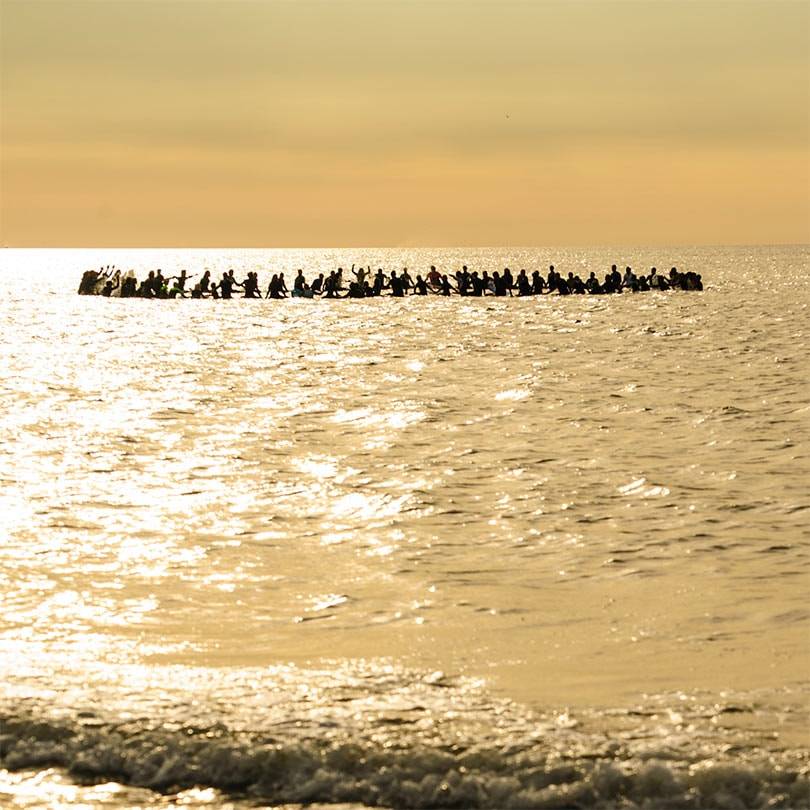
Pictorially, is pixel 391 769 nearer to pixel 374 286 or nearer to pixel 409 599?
pixel 409 599

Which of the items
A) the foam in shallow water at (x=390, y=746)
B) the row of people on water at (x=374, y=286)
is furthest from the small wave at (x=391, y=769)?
the row of people on water at (x=374, y=286)

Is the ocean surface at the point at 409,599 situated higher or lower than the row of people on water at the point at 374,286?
lower

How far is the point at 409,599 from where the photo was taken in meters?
9.52

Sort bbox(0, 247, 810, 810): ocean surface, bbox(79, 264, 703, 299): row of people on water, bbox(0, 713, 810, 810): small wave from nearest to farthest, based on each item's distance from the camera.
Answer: bbox(0, 713, 810, 810): small wave < bbox(0, 247, 810, 810): ocean surface < bbox(79, 264, 703, 299): row of people on water

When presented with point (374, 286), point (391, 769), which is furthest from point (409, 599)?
point (374, 286)

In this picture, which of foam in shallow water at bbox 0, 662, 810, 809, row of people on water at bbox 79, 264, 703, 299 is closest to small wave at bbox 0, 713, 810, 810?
foam in shallow water at bbox 0, 662, 810, 809

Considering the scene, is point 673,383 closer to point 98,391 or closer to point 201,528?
point 98,391

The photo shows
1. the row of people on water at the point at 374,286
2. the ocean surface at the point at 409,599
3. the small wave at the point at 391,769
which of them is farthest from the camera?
the row of people on water at the point at 374,286

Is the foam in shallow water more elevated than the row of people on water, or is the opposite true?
the row of people on water

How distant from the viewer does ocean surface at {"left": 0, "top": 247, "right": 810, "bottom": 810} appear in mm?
6242

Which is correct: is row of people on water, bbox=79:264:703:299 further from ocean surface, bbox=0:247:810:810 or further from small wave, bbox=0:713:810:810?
small wave, bbox=0:713:810:810

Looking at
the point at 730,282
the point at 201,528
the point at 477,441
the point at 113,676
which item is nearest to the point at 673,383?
the point at 477,441

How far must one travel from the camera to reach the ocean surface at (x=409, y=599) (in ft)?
20.5

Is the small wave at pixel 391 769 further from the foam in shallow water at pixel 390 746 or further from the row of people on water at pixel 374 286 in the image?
the row of people on water at pixel 374 286
